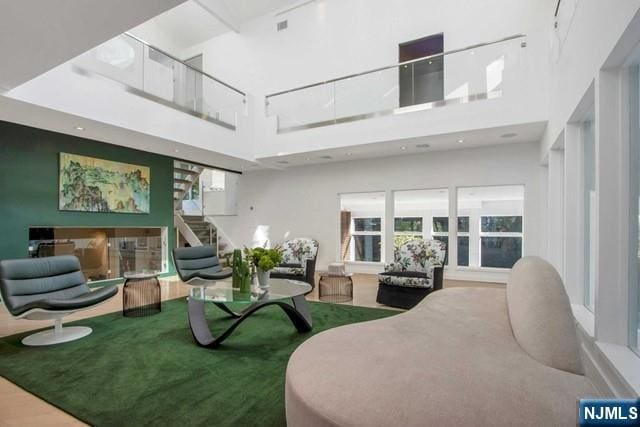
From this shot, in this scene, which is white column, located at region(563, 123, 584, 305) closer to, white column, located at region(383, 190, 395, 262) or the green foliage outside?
the green foliage outside

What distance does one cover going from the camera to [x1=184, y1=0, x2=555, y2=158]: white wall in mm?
5203

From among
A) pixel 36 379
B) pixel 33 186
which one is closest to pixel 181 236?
pixel 33 186

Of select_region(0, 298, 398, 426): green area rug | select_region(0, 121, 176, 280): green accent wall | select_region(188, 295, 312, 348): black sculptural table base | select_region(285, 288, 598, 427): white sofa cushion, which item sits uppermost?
select_region(0, 121, 176, 280): green accent wall

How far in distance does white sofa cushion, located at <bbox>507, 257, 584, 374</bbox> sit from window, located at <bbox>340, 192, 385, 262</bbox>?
248 inches

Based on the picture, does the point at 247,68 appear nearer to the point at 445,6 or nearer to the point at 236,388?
the point at 445,6

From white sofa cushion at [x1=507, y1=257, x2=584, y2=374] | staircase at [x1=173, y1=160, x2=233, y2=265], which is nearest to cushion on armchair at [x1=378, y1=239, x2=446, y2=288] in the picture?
white sofa cushion at [x1=507, y1=257, x2=584, y2=374]

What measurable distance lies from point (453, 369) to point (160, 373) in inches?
91.5

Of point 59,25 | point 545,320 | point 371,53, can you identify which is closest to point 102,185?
point 59,25

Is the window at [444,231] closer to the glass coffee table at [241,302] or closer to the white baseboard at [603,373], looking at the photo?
the glass coffee table at [241,302]

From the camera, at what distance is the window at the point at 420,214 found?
738 centimetres

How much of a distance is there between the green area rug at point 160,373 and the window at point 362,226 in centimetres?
443

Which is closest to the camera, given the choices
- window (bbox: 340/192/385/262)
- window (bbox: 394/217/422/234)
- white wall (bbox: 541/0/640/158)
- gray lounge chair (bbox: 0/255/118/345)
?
white wall (bbox: 541/0/640/158)

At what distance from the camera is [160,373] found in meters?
2.62

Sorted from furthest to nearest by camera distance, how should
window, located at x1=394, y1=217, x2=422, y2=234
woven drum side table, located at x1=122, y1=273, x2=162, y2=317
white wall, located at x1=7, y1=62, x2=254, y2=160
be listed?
window, located at x1=394, y1=217, x2=422, y2=234, woven drum side table, located at x1=122, y1=273, x2=162, y2=317, white wall, located at x1=7, y1=62, x2=254, y2=160
